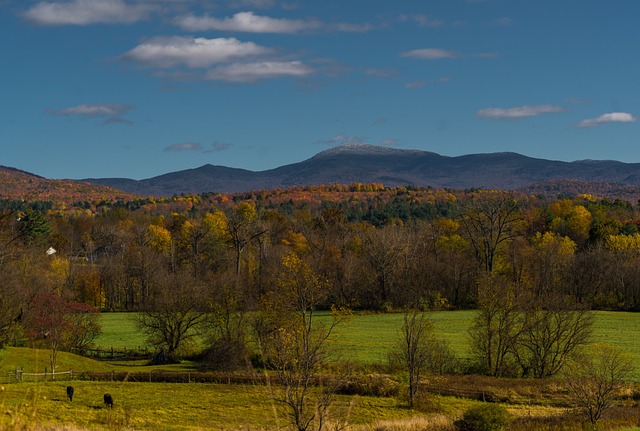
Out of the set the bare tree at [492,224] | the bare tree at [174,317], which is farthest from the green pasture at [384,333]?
the bare tree at [492,224]

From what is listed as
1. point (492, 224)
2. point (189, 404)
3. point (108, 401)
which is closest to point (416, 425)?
point (189, 404)

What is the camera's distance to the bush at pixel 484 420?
3147 cm

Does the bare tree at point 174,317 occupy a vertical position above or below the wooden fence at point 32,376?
above

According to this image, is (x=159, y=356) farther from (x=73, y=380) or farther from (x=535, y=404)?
(x=535, y=404)

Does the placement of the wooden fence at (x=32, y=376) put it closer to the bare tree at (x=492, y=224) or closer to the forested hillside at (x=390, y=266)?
the forested hillside at (x=390, y=266)

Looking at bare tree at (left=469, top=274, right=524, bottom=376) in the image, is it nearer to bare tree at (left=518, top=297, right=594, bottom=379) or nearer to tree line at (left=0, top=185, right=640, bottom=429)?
tree line at (left=0, top=185, right=640, bottom=429)

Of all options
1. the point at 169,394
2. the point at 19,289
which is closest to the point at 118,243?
the point at 19,289

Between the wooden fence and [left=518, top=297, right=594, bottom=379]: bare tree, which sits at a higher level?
[left=518, top=297, right=594, bottom=379]: bare tree

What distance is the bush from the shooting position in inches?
1239

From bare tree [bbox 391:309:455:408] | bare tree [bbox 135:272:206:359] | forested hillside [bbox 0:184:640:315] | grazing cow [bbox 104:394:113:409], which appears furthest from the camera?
forested hillside [bbox 0:184:640:315]

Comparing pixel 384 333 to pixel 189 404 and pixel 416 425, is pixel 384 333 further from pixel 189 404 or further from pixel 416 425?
pixel 416 425

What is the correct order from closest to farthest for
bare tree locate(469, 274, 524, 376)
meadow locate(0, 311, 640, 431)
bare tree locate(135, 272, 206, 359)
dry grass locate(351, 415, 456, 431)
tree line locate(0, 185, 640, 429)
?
dry grass locate(351, 415, 456, 431)
meadow locate(0, 311, 640, 431)
tree line locate(0, 185, 640, 429)
bare tree locate(469, 274, 524, 376)
bare tree locate(135, 272, 206, 359)

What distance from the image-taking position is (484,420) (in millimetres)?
31500

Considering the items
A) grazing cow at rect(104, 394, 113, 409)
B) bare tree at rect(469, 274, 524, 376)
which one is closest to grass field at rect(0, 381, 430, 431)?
grazing cow at rect(104, 394, 113, 409)
